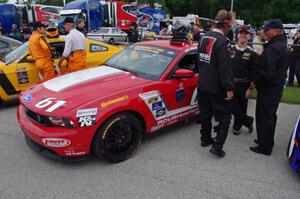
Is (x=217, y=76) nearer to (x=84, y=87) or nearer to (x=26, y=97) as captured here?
(x=84, y=87)

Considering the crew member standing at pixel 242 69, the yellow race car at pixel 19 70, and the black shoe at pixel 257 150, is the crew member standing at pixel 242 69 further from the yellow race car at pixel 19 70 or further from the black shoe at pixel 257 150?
the yellow race car at pixel 19 70

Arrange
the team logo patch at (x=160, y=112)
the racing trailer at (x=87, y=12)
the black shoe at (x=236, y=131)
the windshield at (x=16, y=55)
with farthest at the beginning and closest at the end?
the racing trailer at (x=87, y=12) < the windshield at (x=16, y=55) < the black shoe at (x=236, y=131) < the team logo patch at (x=160, y=112)

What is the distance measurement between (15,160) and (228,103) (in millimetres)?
2873

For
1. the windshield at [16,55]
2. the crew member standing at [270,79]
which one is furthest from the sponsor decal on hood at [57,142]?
the windshield at [16,55]

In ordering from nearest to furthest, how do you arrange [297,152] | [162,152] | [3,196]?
1. [3,196]
2. [297,152]
3. [162,152]

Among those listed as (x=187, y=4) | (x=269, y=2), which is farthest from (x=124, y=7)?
(x=269, y=2)

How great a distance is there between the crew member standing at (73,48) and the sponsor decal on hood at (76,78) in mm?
1389

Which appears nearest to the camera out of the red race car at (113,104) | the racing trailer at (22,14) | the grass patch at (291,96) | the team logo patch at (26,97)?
the red race car at (113,104)

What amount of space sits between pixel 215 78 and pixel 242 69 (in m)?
0.93

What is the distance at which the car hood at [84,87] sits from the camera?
3219mm

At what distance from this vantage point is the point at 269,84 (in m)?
3.54

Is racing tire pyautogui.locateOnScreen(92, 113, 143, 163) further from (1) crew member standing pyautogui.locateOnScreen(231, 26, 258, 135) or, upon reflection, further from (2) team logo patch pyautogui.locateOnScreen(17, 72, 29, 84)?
(2) team logo patch pyautogui.locateOnScreen(17, 72, 29, 84)

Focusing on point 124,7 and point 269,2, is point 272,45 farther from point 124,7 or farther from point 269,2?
point 269,2

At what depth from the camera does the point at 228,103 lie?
3.57 metres
